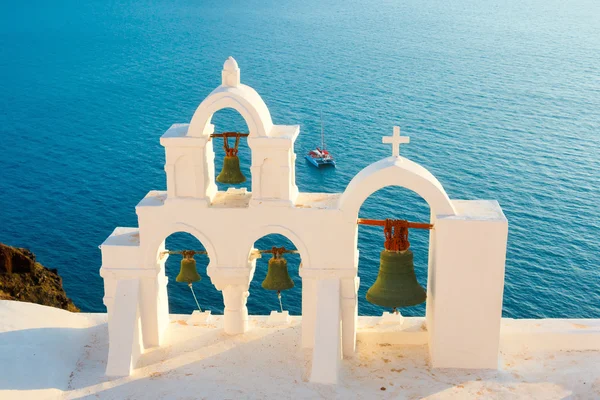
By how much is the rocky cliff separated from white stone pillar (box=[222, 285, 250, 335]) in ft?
51.0

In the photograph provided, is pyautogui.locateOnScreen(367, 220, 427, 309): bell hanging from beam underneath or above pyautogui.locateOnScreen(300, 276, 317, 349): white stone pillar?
above

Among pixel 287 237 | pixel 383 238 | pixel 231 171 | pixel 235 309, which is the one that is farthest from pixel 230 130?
pixel 287 237

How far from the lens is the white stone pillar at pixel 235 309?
1867cm

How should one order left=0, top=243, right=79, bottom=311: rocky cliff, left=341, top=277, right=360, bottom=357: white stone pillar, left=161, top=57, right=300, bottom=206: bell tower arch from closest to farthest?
left=161, top=57, right=300, bottom=206: bell tower arch
left=341, top=277, right=360, bottom=357: white stone pillar
left=0, top=243, right=79, bottom=311: rocky cliff

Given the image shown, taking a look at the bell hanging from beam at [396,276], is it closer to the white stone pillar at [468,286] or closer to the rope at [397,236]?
the rope at [397,236]

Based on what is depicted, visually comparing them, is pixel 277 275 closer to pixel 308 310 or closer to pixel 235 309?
pixel 308 310

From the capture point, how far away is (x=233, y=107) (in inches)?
685

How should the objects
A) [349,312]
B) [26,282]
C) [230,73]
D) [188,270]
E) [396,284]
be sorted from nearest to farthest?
[396,284] → [230,73] → [349,312] → [188,270] → [26,282]

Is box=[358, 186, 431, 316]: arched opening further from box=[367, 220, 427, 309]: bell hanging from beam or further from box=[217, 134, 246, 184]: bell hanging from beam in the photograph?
box=[367, 220, 427, 309]: bell hanging from beam

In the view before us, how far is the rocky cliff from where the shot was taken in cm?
3198

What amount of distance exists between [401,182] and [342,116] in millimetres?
53677

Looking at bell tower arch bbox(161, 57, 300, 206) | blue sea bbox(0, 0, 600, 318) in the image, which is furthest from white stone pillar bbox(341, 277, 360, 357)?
blue sea bbox(0, 0, 600, 318)

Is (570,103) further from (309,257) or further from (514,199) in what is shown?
(309,257)

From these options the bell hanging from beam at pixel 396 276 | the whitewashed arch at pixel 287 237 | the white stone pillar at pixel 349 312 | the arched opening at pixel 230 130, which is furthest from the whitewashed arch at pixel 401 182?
the arched opening at pixel 230 130
